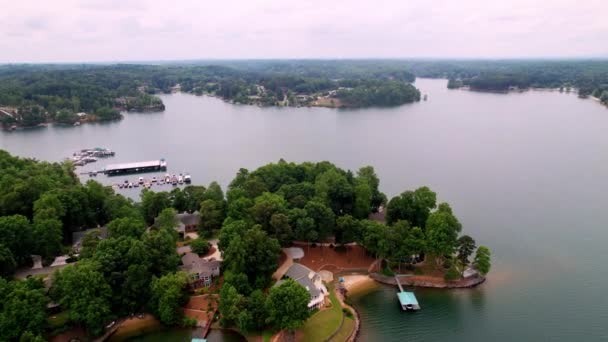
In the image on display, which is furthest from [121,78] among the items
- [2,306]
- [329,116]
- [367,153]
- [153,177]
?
[2,306]

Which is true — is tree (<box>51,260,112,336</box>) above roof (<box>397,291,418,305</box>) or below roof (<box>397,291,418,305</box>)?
above

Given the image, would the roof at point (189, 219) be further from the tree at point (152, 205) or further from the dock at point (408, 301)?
the dock at point (408, 301)

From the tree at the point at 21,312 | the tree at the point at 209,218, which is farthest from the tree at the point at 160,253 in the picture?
the tree at the point at 209,218

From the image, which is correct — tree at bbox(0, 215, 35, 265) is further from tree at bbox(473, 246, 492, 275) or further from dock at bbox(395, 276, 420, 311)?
tree at bbox(473, 246, 492, 275)

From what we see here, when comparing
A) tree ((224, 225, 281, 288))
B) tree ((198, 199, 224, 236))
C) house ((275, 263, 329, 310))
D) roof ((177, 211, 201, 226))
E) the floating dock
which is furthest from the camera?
the floating dock

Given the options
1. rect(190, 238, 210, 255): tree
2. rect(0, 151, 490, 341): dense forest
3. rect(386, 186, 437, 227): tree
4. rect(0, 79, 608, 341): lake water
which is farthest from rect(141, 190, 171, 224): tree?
rect(386, 186, 437, 227): tree

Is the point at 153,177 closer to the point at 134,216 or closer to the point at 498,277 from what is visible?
the point at 134,216
